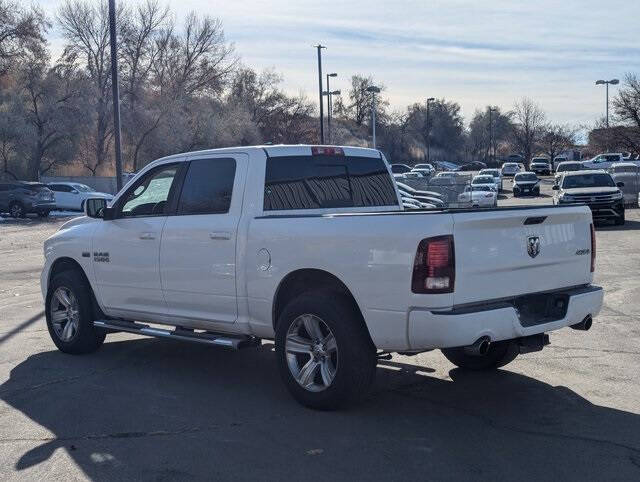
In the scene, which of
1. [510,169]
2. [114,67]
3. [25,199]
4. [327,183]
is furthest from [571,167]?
[327,183]

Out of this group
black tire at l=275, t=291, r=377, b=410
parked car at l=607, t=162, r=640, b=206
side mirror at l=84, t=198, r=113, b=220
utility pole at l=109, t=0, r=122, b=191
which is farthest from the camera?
parked car at l=607, t=162, r=640, b=206

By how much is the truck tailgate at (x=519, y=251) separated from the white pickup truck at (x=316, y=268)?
0.01m

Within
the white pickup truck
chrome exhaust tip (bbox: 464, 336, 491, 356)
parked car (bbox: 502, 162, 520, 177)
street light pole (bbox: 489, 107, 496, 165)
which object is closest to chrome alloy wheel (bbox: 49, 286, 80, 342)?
the white pickup truck

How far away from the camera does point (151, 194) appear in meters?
8.05

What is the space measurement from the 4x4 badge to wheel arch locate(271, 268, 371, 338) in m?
1.37

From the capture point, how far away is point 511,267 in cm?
603

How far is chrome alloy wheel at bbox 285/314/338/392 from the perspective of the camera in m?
6.30

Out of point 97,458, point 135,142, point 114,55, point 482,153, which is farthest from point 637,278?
point 482,153

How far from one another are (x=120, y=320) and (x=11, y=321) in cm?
307

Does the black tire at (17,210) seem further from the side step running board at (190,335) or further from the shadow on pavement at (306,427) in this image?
the shadow on pavement at (306,427)

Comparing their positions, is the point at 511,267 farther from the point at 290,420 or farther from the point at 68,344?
the point at 68,344

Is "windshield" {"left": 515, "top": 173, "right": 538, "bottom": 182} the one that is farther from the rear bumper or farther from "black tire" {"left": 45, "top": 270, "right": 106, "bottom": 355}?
the rear bumper

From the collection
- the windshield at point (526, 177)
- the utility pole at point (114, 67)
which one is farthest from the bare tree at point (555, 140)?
the utility pole at point (114, 67)

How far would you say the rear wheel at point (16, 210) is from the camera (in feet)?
122
